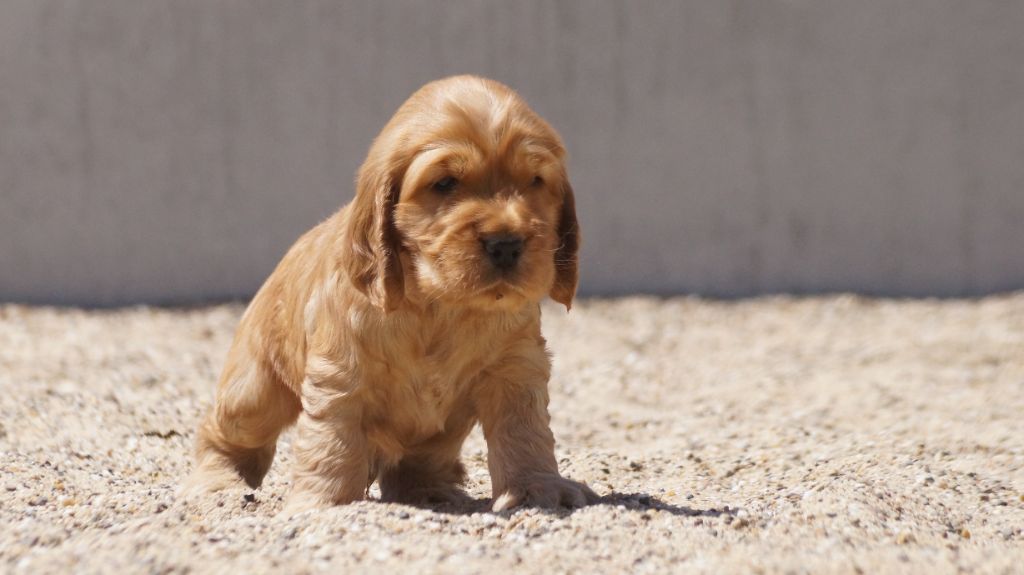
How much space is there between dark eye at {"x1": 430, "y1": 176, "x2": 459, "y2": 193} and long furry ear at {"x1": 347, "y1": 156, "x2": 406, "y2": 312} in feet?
0.67

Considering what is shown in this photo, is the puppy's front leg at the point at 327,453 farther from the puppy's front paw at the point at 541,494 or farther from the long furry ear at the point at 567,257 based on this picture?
the long furry ear at the point at 567,257

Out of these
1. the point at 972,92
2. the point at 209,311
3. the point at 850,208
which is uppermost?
the point at 972,92

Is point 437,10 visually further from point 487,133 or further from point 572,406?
point 487,133

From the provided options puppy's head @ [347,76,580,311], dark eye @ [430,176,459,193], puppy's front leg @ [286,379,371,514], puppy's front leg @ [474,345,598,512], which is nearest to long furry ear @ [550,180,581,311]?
puppy's head @ [347,76,580,311]

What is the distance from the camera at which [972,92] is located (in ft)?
38.9

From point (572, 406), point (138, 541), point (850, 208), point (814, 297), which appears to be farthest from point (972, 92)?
point (138, 541)

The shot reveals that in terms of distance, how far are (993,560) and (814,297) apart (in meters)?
Result: 7.94

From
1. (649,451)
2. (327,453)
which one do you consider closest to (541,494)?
(327,453)

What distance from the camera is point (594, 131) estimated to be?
1188 centimetres

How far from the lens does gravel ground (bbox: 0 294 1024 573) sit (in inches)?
156

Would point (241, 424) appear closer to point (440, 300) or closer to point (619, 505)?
point (440, 300)

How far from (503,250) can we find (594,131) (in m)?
7.84

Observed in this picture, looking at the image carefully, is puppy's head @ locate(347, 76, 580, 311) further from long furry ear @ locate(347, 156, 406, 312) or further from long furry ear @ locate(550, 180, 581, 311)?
long furry ear @ locate(550, 180, 581, 311)

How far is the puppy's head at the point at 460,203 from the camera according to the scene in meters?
4.21
